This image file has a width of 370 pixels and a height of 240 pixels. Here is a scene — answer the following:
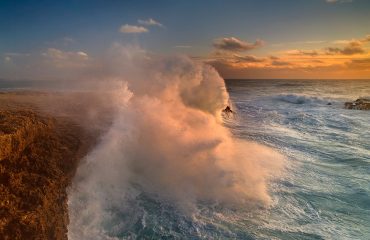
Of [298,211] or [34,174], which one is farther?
[298,211]

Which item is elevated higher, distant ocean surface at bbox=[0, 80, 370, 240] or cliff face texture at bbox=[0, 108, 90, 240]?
cliff face texture at bbox=[0, 108, 90, 240]

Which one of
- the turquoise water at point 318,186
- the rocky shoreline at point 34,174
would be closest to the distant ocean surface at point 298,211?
the turquoise water at point 318,186

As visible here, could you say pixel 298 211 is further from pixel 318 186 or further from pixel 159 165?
pixel 159 165

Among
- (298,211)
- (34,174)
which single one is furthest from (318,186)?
(34,174)

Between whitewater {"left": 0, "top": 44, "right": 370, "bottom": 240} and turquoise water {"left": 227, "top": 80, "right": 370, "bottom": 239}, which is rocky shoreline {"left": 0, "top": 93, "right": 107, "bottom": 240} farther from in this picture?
turquoise water {"left": 227, "top": 80, "right": 370, "bottom": 239}

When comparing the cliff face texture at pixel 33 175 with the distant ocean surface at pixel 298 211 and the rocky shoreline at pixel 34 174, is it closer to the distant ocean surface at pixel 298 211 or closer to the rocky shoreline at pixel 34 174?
the rocky shoreline at pixel 34 174

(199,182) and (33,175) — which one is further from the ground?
(33,175)

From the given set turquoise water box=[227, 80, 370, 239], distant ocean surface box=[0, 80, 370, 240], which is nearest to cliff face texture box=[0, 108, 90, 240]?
distant ocean surface box=[0, 80, 370, 240]
